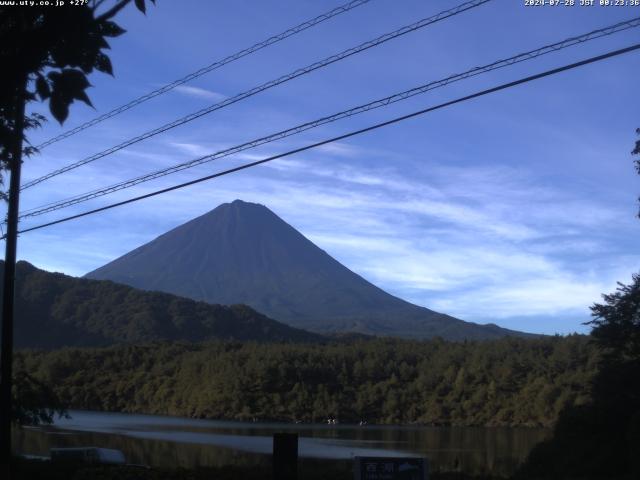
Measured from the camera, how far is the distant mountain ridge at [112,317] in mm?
110938

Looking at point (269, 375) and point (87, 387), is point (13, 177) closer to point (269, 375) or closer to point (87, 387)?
point (269, 375)

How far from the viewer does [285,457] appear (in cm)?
820

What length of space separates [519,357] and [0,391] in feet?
202

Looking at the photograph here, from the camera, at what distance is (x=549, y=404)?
6444 cm

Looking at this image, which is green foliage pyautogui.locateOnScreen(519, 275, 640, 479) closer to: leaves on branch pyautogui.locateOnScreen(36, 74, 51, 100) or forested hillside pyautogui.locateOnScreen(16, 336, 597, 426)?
leaves on branch pyautogui.locateOnScreen(36, 74, 51, 100)

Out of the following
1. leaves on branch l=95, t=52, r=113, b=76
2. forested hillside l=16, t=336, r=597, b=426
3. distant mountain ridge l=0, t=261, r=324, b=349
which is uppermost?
distant mountain ridge l=0, t=261, r=324, b=349

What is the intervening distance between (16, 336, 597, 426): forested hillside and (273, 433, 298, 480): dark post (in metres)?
57.5

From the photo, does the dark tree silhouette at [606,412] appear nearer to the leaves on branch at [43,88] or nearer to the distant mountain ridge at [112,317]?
the leaves on branch at [43,88]

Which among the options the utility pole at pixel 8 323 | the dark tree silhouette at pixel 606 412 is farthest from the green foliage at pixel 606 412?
the utility pole at pixel 8 323

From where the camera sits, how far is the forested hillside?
225 ft

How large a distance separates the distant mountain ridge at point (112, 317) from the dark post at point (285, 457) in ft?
339

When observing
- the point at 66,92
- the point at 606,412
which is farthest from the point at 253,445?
the point at 66,92

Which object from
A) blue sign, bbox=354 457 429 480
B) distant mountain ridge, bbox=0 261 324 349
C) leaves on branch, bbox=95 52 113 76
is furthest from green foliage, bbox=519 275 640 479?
distant mountain ridge, bbox=0 261 324 349

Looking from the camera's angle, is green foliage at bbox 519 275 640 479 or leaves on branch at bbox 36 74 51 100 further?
green foliage at bbox 519 275 640 479
